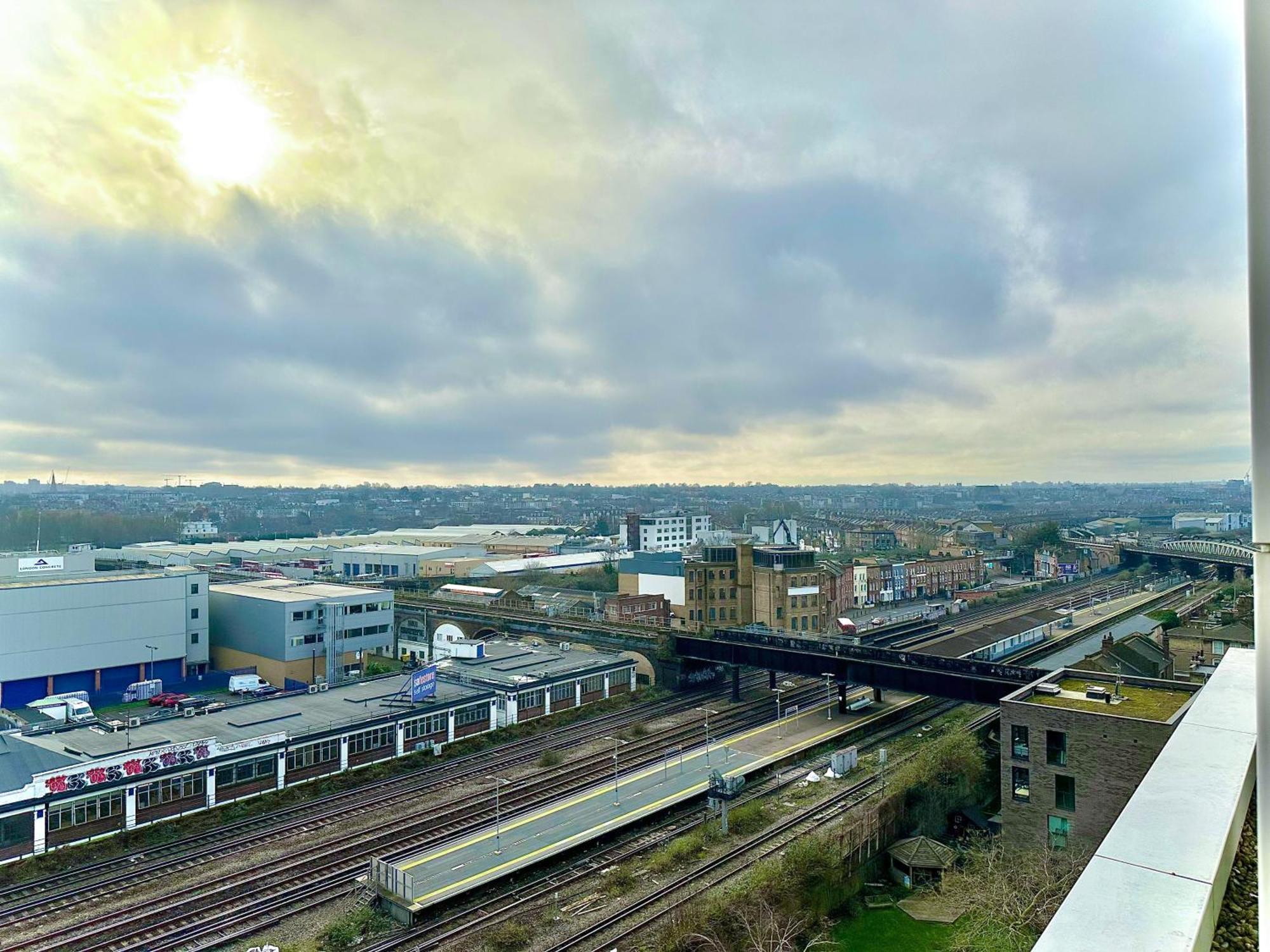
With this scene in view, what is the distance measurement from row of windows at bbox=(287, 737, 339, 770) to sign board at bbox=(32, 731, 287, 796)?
0.55m

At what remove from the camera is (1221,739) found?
5.04 metres

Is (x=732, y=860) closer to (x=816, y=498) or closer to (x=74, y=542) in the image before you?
(x=74, y=542)

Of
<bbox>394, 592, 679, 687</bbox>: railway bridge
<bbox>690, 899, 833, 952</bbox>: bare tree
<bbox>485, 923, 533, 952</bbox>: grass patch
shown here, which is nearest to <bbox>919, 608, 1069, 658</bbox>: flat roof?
<bbox>394, 592, 679, 687</bbox>: railway bridge

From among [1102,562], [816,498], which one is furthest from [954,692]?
[816,498]

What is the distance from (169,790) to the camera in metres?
16.7

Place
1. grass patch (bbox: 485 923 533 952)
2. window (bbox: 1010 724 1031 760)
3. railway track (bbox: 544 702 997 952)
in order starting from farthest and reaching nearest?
window (bbox: 1010 724 1031 760)
railway track (bbox: 544 702 997 952)
grass patch (bbox: 485 923 533 952)

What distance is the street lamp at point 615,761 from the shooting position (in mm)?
16837

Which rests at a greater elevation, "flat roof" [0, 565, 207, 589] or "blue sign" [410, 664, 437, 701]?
"flat roof" [0, 565, 207, 589]

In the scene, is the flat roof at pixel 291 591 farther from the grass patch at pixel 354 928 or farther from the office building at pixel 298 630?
the grass patch at pixel 354 928

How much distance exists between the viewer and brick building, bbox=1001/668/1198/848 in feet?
46.7

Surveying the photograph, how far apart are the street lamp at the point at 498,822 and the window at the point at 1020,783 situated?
10338 mm

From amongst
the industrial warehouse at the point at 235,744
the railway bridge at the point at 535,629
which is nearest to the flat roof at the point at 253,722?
the industrial warehouse at the point at 235,744

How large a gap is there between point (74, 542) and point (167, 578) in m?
78.1

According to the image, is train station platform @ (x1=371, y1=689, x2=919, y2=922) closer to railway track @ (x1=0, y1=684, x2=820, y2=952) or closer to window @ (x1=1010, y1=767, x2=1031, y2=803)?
railway track @ (x1=0, y1=684, x2=820, y2=952)
